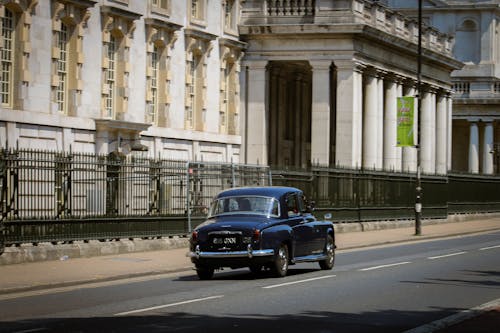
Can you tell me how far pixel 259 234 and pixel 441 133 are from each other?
54.4 metres

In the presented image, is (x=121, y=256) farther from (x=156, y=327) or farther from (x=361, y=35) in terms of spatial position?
(x=361, y=35)

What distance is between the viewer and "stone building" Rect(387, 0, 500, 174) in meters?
105

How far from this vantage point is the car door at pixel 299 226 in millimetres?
26688

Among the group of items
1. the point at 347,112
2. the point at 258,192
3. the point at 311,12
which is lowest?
the point at 258,192

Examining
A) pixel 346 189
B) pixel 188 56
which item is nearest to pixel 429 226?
pixel 346 189

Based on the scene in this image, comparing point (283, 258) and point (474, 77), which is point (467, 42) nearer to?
point (474, 77)

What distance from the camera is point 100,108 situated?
156 feet

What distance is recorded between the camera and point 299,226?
26938 millimetres

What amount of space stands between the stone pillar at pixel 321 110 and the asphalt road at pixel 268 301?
1226 inches

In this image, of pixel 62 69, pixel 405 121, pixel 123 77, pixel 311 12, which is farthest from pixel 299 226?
pixel 311 12

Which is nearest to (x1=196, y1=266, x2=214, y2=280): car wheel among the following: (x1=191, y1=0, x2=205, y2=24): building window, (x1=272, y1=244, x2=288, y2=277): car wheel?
(x1=272, y1=244, x2=288, y2=277): car wheel

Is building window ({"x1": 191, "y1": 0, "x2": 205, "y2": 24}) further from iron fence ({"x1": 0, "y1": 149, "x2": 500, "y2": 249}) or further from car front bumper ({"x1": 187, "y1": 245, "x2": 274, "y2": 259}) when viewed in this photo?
car front bumper ({"x1": 187, "y1": 245, "x2": 274, "y2": 259})

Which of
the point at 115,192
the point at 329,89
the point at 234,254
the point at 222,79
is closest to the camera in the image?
the point at 234,254

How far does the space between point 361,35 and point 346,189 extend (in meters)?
11.3
